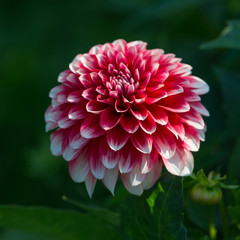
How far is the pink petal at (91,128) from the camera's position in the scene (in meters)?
0.68

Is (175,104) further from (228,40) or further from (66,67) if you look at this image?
(66,67)

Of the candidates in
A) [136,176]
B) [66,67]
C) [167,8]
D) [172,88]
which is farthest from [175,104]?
[66,67]

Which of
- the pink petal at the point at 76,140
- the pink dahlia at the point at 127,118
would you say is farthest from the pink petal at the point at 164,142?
the pink petal at the point at 76,140

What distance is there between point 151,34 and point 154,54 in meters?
0.94

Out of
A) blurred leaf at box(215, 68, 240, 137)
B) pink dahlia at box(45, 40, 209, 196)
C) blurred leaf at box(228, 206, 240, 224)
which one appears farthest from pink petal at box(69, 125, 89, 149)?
blurred leaf at box(215, 68, 240, 137)

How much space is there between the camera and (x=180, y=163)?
68 centimetres

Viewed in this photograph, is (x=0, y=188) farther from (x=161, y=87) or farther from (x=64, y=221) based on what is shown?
(x=161, y=87)

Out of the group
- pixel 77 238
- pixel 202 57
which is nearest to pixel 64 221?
pixel 77 238

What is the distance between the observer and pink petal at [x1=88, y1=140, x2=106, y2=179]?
2.24ft

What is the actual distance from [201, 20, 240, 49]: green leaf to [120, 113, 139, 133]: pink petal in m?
0.35

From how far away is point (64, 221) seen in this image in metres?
0.84

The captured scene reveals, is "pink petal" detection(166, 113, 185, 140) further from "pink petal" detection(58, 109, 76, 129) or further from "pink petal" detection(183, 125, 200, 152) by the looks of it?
"pink petal" detection(58, 109, 76, 129)

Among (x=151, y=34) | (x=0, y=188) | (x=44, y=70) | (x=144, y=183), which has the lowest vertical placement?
(x=0, y=188)

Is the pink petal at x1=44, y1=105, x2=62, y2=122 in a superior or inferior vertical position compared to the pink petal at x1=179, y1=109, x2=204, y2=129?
inferior
